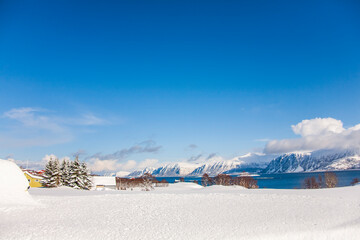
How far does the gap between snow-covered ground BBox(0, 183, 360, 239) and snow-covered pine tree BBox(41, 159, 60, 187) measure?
28.2 meters

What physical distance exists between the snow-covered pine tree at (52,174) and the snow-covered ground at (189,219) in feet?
92.5

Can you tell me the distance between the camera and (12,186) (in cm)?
1897

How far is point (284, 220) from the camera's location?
1427 centimetres

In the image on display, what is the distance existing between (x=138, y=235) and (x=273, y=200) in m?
12.2

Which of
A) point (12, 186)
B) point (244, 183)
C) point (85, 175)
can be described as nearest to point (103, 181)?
point (85, 175)

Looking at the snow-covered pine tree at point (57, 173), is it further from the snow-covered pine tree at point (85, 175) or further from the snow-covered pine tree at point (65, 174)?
the snow-covered pine tree at point (85, 175)

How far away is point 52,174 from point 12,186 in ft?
97.7

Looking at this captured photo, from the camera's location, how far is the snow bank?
17.9 meters

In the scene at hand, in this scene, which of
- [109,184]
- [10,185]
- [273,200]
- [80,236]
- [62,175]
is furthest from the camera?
[109,184]

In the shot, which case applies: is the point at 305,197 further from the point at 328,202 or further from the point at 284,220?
the point at 284,220

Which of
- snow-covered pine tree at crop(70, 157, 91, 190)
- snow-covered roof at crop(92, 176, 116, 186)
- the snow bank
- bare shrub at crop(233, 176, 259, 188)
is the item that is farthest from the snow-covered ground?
bare shrub at crop(233, 176, 259, 188)

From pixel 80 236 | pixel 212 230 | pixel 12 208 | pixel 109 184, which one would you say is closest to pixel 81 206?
pixel 12 208

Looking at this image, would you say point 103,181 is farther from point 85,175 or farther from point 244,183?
point 244,183

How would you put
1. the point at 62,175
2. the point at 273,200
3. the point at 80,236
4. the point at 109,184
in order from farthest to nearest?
the point at 109,184, the point at 62,175, the point at 273,200, the point at 80,236
